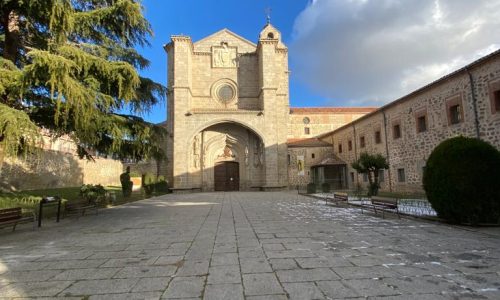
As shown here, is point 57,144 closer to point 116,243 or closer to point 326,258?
point 116,243

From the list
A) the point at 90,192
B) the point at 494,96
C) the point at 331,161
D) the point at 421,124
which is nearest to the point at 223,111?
the point at 331,161

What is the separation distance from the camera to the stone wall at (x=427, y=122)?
1311 cm

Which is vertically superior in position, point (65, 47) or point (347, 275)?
point (65, 47)

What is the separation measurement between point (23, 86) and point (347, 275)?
24.1ft

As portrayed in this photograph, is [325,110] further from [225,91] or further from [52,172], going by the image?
[52,172]

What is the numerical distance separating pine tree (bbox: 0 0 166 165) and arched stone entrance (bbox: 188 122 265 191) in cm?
1547

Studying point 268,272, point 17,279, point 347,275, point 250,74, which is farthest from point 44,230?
point 250,74

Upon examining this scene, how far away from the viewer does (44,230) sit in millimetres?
7238

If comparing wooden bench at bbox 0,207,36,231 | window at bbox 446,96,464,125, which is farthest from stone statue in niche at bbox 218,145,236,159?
wooden bench at bbox 0,207,36,231

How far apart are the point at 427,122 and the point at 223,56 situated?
18.2 m

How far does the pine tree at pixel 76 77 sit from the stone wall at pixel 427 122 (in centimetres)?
1347

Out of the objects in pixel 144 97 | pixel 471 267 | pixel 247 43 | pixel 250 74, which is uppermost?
pixel 247 43

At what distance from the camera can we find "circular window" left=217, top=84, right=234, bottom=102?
2798 centimetres

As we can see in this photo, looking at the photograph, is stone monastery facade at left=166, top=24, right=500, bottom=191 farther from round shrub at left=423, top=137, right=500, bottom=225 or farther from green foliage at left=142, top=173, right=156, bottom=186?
round shrub at left=423, top=137, right=500, bottom=225
